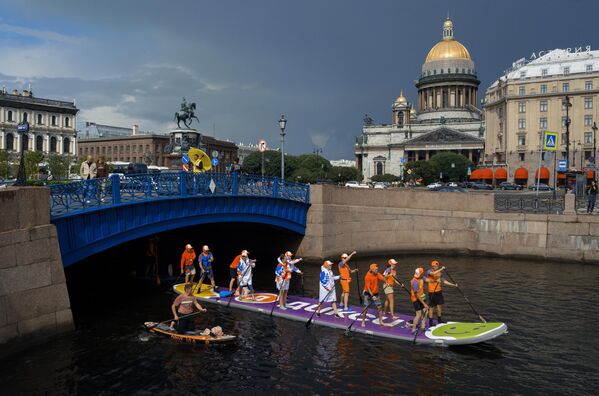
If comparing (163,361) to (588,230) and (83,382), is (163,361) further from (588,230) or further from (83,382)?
(588,230)

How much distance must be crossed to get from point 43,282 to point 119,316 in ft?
15.4

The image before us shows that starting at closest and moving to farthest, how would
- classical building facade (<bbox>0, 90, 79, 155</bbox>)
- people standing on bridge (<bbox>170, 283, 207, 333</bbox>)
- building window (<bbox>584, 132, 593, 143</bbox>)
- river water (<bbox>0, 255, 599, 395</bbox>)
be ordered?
river water (<bbox>0, 255, 599, 395</bbox>) → people standing on bridge (<bbox>170, 283, 207, 333</bbox>) → building window (<bbox>584, 132, 593, 143</bbox>) → classical building facade (<bbox>0, 90, 79, 155</bbox>)

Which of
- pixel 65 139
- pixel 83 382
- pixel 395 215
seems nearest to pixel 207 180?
pixel 83 382

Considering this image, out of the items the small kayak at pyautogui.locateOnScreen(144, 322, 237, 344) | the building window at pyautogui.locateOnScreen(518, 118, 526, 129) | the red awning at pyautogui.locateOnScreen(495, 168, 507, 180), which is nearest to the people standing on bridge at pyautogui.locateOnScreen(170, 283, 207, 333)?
the small kayak at pyautogui.locateOnScreen(144, 322, 237, 344)

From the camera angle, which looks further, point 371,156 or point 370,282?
point 371,156

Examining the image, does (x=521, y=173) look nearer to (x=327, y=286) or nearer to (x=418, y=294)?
(x=327, y=286)

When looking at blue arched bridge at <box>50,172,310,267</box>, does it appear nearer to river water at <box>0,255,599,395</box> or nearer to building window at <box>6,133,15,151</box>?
river water at <box>0,255,599,395</box>

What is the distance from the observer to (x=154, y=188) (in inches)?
845

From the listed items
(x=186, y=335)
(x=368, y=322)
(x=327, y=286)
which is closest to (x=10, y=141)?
(x=186, y=335)

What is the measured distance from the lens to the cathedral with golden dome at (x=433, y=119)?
14475 cm

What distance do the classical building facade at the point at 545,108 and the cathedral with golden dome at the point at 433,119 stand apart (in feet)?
129

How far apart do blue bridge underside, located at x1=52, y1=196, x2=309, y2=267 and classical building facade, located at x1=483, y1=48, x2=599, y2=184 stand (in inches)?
2807

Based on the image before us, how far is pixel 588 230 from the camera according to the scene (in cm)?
3177

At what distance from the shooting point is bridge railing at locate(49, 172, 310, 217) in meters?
17.7
